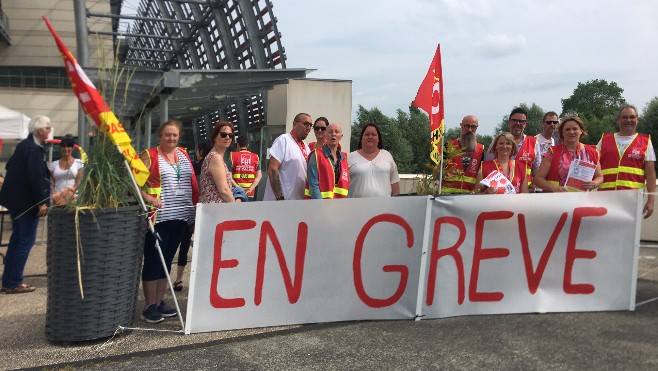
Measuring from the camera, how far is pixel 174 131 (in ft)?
15.7

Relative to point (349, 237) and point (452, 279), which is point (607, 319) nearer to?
point (452, 279)

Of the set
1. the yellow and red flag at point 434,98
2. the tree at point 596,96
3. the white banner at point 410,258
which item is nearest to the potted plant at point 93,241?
the white banner at point 410,258

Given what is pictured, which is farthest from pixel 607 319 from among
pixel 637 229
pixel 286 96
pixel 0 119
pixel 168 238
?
pixel 286 96

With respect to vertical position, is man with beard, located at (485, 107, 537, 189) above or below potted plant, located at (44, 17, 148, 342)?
above

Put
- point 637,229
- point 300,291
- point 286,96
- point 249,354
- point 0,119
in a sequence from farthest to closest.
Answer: point 286,96 → point 0,119 → point 637,229 → point 300,291 → point 249,354

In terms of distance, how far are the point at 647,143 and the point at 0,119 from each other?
829 centimetres

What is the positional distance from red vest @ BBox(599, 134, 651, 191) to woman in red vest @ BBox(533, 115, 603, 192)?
1.17ft

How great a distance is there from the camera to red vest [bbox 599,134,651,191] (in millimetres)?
5820

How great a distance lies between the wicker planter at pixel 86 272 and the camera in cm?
403

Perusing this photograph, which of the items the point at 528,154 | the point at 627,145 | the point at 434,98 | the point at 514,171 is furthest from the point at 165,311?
the point at 627,145

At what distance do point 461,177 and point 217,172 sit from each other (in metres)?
2.33

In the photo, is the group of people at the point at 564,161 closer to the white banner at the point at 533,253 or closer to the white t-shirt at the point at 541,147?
the white t-shirt at the point at 541,147

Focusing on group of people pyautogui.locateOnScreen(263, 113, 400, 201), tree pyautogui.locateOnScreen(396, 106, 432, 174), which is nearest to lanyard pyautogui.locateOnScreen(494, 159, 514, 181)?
group of people pyautogui.locateOnScreen(263, 113, 400, 201)

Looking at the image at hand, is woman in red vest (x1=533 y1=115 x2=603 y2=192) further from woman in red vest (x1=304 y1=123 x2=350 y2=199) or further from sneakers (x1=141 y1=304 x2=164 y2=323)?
sneakers (x1=141 y1=304 x2=164 y2=323)
